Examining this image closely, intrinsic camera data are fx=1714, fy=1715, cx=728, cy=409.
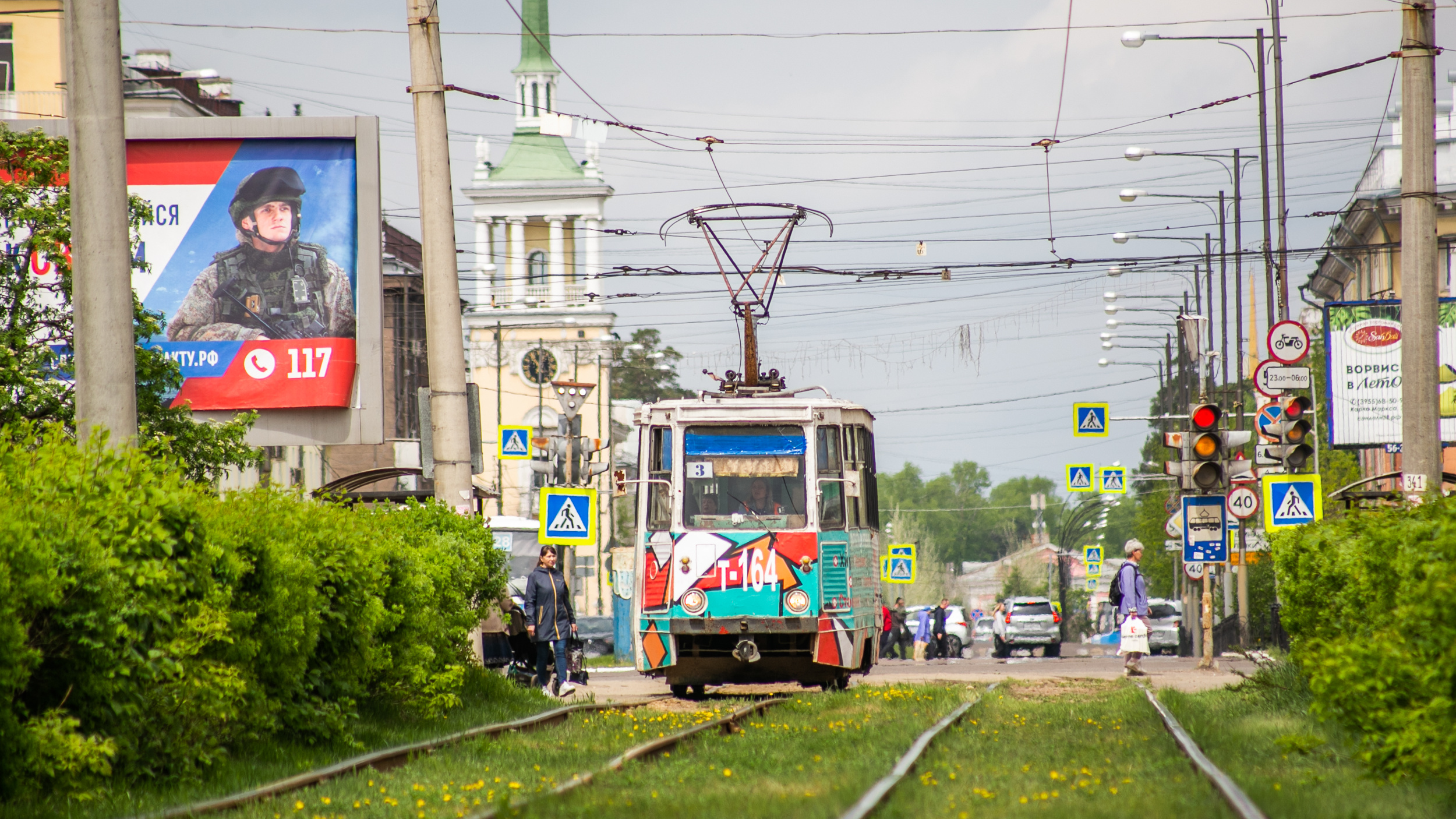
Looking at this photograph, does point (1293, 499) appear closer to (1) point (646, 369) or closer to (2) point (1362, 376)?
(2) point (1362, 376)

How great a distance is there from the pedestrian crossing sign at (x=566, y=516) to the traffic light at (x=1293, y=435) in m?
9.27

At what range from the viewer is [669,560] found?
58.5 feet

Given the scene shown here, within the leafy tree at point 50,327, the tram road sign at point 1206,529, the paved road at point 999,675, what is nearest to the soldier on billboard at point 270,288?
the leafy tree at point 50,327

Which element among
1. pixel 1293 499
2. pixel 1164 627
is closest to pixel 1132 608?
pixel 1293 499

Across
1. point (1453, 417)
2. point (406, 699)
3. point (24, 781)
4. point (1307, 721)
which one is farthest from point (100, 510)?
point (1453, 417)

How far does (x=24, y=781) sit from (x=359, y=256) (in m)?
14.4

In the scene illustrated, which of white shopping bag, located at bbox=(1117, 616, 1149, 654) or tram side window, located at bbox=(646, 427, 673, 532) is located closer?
tram side window, located at bbox=(646, 427, 673, 532)

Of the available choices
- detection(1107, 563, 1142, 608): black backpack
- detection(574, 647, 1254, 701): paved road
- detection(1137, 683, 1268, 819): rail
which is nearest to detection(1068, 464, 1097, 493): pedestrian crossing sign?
detection(574, 647, 1254, 701): paved road

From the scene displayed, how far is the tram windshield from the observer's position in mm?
17844

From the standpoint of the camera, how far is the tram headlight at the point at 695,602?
17.7m

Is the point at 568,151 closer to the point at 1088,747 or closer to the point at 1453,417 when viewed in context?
the point at 1453,417

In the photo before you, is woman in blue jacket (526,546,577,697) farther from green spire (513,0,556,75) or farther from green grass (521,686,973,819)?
green spire (513,0,556,75)

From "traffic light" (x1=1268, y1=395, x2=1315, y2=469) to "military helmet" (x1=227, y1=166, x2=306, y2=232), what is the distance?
12729mm

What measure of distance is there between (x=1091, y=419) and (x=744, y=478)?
2517 cm
